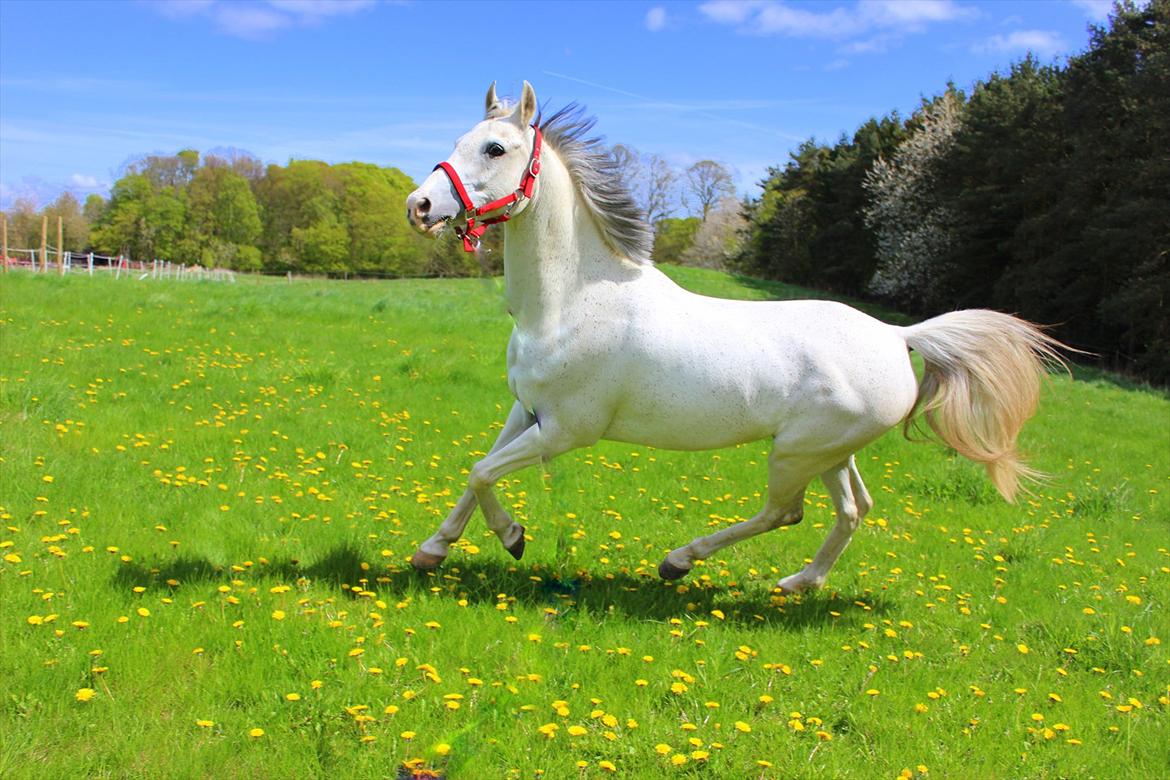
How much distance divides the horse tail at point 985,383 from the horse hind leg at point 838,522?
56cm

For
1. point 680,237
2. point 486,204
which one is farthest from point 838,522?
point 680,237

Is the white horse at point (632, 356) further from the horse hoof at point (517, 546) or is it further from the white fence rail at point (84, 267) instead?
the white fence rail at point (84, 267)

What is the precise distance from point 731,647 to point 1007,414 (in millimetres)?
2411

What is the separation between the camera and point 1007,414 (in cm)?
557

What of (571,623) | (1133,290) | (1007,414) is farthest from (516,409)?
(1133,290)

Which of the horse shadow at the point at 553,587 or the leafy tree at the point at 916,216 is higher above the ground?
the leafy tree at the point at 916,216

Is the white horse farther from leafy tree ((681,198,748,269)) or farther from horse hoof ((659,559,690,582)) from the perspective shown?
leafy tree ((681,198,748,269))

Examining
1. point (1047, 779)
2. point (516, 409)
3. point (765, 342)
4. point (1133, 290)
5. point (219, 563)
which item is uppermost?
point (1133, 290)

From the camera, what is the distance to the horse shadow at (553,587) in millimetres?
5199

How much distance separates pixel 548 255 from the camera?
5.11 metres

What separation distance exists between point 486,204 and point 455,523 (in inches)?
80.8

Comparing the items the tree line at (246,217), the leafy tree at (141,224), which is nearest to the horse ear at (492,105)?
the tree line at (246,217)

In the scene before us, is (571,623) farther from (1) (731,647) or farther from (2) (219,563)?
(2) (219,563)

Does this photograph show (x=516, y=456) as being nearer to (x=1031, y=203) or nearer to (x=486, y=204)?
(x=486, y=204)
